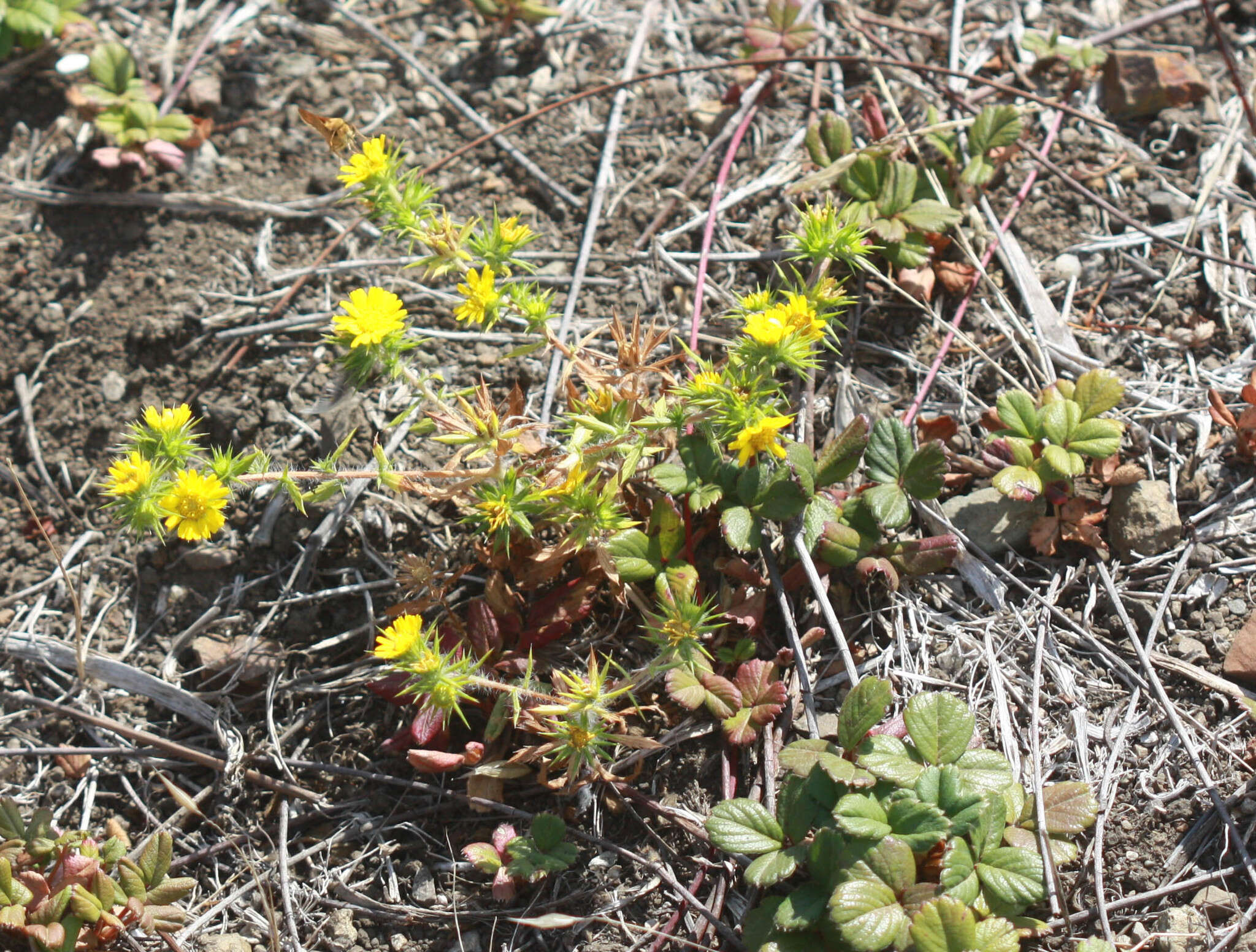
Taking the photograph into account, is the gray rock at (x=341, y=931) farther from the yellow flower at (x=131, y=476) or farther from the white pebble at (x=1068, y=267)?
the white pebble at (x=1068, y=267)

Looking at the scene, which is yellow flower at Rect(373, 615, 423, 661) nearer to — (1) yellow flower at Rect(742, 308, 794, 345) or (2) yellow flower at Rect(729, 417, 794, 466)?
(2) yellow flower at Rect(729, 417, 794, 466)

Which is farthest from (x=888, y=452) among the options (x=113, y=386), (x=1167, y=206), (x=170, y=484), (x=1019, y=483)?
(x=113, y=386)

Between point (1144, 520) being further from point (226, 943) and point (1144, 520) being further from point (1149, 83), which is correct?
point (226, 943)

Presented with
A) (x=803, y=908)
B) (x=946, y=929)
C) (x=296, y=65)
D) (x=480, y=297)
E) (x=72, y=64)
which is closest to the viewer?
(x=946, y=929)

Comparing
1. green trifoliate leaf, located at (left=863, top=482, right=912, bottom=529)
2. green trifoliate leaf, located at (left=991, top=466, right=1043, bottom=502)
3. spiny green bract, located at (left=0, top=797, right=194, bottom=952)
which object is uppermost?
green trifoliate leaf, located at (left=991, top=466, right=1043, bottom=502)

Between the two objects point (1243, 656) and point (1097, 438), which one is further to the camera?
point (1097, 438)

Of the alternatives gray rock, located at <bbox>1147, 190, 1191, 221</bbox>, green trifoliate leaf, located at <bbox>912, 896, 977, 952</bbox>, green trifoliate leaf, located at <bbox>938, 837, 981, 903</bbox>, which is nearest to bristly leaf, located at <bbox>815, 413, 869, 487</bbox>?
green trifoliate leaf, located at <bbox>938, 837, 981, 903</bbox>

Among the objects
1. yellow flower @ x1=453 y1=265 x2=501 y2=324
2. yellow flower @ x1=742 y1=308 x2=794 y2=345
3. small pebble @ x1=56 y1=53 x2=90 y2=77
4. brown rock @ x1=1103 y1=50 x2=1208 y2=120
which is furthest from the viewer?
small pebble @ x1=56 y1=53 x2=90 y2=77

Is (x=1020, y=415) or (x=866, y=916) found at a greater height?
(x=1020, y=415)
